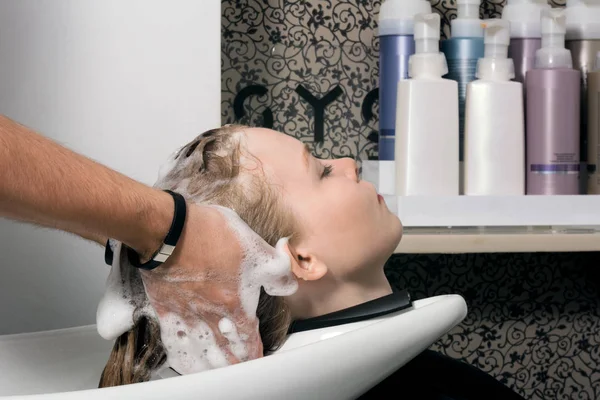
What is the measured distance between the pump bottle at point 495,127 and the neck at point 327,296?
0.58 meters

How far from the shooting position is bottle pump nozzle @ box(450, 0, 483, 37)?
64.4 inches

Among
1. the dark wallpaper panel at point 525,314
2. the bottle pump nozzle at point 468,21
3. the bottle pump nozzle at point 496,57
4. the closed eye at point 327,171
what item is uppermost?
the bottle pump nozzle at point 468,21

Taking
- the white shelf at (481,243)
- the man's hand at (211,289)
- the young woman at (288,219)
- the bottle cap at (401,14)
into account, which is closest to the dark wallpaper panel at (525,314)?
the white shelf at (481,243)

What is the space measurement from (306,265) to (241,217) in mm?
110

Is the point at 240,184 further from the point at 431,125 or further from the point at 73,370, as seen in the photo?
the point at 431,125

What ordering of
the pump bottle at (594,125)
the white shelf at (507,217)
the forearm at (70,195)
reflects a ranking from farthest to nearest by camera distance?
the pump bottle at (594,125), the white shelf at (507,217), the forearm at (70,195)

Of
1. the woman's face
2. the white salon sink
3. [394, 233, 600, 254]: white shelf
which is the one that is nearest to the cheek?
the woman's face

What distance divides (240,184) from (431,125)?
632 mm

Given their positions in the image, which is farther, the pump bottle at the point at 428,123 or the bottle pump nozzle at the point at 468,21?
the bottle pump nozzle at the point at 468,21

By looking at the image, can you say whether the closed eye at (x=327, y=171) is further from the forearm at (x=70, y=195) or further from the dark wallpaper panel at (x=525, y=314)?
the dark wallpaper panel at (x=525, y=314)

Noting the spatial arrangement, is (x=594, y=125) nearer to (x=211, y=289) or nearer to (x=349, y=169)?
(x=349, y=169)

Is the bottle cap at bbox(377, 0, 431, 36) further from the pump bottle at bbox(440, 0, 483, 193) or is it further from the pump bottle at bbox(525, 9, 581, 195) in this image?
the pump bottle at bbox(525, 9, 581, 195)

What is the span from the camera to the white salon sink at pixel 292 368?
71cm

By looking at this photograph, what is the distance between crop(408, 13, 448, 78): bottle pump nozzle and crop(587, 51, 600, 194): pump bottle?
1.07 ft
